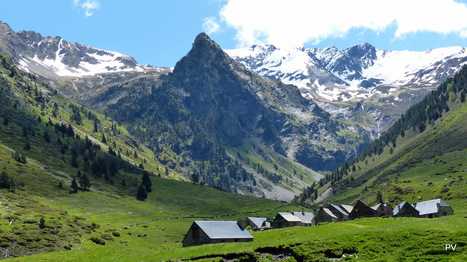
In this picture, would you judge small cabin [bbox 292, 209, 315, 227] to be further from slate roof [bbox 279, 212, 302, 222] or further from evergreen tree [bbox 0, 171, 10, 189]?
evergreen tree [bbox 0, 171, 10, 189]

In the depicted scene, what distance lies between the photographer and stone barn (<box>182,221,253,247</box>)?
236ft

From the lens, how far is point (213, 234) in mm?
72875

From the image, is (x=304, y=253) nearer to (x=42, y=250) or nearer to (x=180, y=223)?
(x=42, y=250)

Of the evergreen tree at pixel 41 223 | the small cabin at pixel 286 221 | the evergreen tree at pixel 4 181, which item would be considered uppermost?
the small cabin at pixel 286 221

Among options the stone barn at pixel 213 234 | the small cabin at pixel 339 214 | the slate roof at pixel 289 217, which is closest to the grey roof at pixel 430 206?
the small cabin at pixel 339 214

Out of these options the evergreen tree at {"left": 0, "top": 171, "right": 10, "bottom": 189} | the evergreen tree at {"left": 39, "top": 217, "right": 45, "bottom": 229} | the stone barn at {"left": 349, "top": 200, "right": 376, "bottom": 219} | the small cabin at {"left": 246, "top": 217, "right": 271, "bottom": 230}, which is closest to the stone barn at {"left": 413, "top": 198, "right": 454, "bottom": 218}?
the stone barn at {"left": 349, "top": 200, "right": 376, "bottom": 219}

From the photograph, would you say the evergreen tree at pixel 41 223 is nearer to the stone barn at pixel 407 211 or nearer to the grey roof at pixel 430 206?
the stone barn at pixel 407 211

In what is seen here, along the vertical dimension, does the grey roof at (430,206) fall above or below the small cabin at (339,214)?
above

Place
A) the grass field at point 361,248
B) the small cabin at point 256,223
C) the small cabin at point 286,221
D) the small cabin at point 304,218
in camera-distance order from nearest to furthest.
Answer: the grass field at point 361,248 < the small cabin at point 286,221 < the small cabin at point 304,218 < the small cabin at point 256,223

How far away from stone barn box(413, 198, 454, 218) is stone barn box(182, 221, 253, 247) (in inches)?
2930

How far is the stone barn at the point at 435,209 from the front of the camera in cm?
11912

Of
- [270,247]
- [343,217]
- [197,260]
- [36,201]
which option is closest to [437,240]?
[270,247]

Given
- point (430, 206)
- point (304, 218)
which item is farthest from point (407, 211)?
point (304, 218)

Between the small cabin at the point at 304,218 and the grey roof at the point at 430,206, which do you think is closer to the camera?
the grey roof at the point at 430,206
